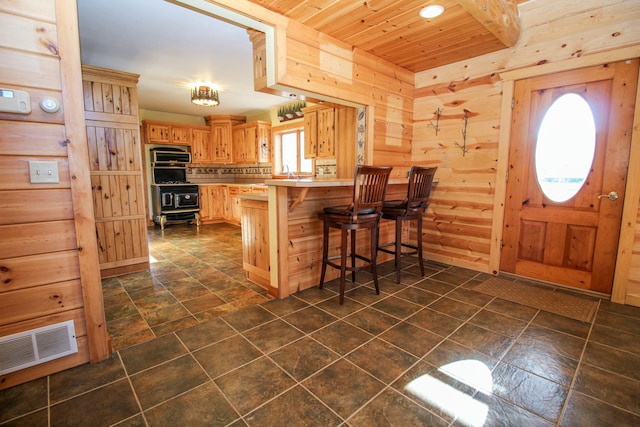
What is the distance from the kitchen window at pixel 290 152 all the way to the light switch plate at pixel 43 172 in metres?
4.58

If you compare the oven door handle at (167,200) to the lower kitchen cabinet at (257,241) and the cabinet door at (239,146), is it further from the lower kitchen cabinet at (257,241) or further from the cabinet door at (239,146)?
the lower kitchen cabinet at (257,241)

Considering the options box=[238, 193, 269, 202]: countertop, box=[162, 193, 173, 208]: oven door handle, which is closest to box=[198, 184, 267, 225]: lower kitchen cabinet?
box=[162, 193, 173, 208]: oven door handle

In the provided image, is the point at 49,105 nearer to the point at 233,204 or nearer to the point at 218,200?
the point at 233,204

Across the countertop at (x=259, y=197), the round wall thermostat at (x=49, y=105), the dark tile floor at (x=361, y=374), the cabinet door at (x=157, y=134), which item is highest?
the cabinet door at (x=157, y=134)

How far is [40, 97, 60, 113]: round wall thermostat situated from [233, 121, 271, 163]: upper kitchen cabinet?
5330mm

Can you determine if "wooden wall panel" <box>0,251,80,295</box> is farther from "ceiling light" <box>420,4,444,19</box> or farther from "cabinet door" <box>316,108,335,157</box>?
"cabinet door" <box>316,108,335,157</box>

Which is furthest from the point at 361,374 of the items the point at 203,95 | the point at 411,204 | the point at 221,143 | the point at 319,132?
the point at 221,143

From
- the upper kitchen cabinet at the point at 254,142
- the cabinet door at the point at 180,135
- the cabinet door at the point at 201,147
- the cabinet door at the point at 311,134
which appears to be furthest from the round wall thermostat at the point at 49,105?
the cabinet door at the point at 201,147

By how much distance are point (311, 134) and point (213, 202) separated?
11.7 ft

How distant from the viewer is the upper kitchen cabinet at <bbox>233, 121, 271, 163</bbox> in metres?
6.85

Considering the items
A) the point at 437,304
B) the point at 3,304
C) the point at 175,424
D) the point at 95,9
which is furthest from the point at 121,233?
the point at 437,304

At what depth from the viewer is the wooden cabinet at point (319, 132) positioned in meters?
4.24

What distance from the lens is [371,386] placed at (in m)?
1.60

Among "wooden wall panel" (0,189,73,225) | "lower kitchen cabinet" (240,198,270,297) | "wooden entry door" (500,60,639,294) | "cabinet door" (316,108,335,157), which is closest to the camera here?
"wooden wall panel" (0,189,73,225)
